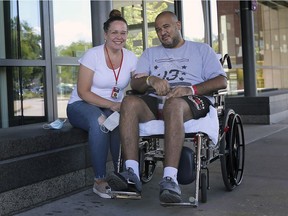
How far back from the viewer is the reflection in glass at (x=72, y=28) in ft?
19.9

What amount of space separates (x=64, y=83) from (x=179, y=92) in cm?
326

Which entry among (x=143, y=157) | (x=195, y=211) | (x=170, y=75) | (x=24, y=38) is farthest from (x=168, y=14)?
(x=24, y=38)

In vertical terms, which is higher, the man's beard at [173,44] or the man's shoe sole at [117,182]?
the man's beard at [173,44]

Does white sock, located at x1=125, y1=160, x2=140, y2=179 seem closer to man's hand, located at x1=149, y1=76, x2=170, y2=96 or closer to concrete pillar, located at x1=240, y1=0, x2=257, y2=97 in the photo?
man's hand, located at x1=149, y1=76, x2=170, y2=96

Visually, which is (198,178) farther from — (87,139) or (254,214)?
(87,139)

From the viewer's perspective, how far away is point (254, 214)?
10.4 ft

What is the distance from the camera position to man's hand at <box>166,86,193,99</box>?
332 cm

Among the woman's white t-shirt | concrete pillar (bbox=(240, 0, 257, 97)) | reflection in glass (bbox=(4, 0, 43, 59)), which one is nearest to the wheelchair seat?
the woman's white t-shirt

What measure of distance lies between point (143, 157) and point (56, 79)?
2.56 metres

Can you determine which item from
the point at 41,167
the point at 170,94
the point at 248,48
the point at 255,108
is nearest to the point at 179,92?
the point at 170,94

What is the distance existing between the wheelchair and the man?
12cm

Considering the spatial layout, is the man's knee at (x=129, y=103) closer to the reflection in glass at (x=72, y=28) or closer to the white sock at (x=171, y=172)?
the white sock at (x=171, y=172)

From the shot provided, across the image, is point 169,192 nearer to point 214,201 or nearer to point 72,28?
point 214,201

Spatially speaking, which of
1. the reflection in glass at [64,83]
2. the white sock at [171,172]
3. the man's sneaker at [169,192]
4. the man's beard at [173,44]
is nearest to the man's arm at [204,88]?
the man's beard at [173,44]
